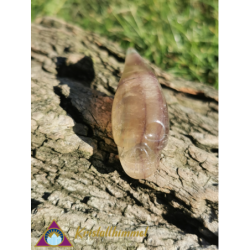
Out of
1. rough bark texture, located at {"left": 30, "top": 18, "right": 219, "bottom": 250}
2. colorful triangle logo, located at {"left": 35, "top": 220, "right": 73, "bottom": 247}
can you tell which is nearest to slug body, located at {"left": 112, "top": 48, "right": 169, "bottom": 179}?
rough bark texture, located at {"left": 30, "top": 18, "right": 219, "bottom": 250}

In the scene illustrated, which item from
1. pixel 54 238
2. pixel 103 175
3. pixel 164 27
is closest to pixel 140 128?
pixel 103 175

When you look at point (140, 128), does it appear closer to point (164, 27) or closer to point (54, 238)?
point (54, 238)

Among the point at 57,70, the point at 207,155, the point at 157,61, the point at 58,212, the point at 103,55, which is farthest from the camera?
the point at 157,61

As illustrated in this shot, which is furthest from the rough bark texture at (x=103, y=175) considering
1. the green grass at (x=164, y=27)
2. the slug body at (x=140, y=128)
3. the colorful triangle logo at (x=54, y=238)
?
the green grass at (x=164, y=27)

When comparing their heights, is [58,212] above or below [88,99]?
below

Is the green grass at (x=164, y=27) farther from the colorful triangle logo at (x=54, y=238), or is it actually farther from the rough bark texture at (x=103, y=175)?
the colorful triangle logo at (x=54, y=238)
